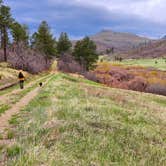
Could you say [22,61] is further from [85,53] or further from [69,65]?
[85,53]

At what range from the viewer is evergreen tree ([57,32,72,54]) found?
3410 inches

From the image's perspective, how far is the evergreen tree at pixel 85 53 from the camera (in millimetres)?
83062

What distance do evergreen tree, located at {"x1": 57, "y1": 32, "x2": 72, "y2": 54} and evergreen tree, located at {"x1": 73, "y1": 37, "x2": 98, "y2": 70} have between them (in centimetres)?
355

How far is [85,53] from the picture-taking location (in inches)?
3270

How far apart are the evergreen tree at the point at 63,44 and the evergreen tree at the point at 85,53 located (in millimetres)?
3550

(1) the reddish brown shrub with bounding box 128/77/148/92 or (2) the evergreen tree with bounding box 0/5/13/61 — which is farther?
(1) the reddish brown shrub with bounding box 128/77/148/92

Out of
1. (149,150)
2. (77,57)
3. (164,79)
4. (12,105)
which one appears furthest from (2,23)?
(149,150)

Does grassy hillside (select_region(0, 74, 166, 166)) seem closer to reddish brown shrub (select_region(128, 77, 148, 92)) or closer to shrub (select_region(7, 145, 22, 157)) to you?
shrub (select_region(7, 145, 22, 157))

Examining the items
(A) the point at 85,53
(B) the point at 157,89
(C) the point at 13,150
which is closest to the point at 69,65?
(A) the point at 85,53

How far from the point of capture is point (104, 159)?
7875 millimetres

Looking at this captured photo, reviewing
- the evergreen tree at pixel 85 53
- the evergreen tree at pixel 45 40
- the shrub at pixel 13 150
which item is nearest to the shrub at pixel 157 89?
the evergreen tree at pixel 85 53

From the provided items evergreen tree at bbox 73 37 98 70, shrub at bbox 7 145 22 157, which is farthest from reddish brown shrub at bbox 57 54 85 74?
shrub at bbox 7 145 22 157

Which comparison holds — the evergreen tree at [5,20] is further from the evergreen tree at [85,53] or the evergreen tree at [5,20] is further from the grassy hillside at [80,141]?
the grassy hillside at [80,141]

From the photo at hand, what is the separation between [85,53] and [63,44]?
8611 mm
